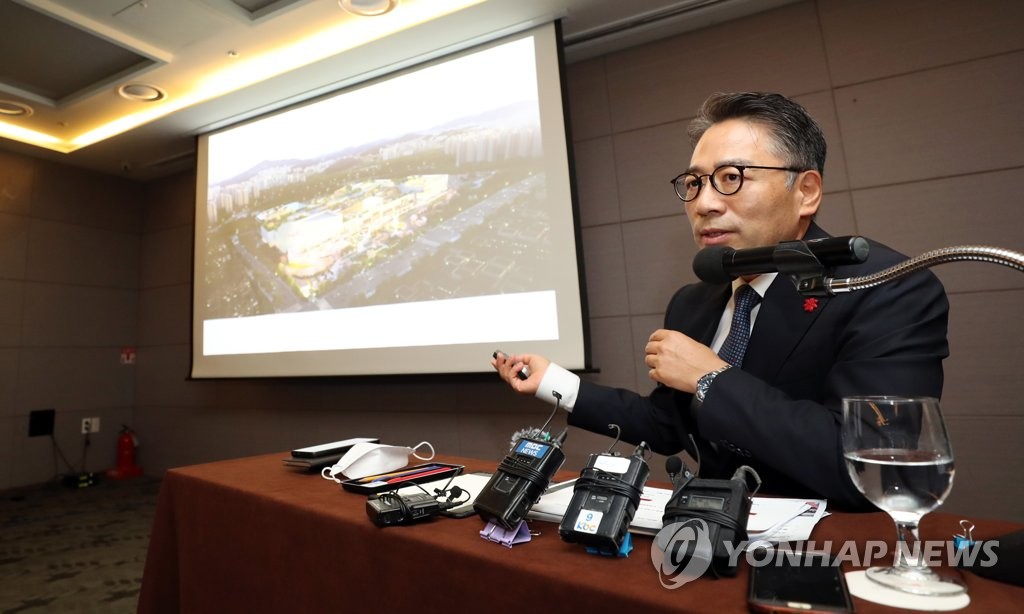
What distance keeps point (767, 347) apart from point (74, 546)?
3781mm

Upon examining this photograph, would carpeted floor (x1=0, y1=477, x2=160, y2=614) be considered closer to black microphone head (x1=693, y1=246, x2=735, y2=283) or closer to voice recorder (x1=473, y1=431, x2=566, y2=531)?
voice recorder (x1=473, y1=431, x2=566, y2=531)

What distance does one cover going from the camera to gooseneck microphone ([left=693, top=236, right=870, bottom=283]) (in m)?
0.68

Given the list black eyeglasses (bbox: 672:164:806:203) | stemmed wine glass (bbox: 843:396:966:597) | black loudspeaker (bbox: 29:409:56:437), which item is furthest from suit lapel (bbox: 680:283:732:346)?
black loudspeaker (bbox: 29:409:56:437)

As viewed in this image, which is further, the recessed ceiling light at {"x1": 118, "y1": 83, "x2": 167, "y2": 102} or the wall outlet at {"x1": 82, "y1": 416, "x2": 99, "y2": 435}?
the wall outlet at {"x1": 82, "y1": 416, "x2": 99, "y2": 435}

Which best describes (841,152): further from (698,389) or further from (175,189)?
(175,189)

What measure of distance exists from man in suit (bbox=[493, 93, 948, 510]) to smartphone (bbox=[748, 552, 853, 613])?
26 centimetres

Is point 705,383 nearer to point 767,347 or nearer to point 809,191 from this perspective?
point 767,347

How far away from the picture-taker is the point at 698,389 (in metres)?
0.93

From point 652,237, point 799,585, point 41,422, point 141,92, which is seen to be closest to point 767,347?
point 799,585

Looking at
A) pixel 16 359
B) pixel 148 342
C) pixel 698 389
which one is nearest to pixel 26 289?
pixel 16 359

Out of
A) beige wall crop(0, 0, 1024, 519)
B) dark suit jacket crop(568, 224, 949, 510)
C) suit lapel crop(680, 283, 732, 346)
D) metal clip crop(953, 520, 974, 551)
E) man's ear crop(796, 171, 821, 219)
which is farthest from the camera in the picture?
beige wall crop(0, 0, 1024, 519)

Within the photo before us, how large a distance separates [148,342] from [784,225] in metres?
5.45

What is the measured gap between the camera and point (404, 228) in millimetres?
3154

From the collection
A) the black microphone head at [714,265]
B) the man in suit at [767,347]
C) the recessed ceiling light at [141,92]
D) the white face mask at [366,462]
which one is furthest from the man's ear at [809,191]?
the recessed ceiling light at [141,92]
